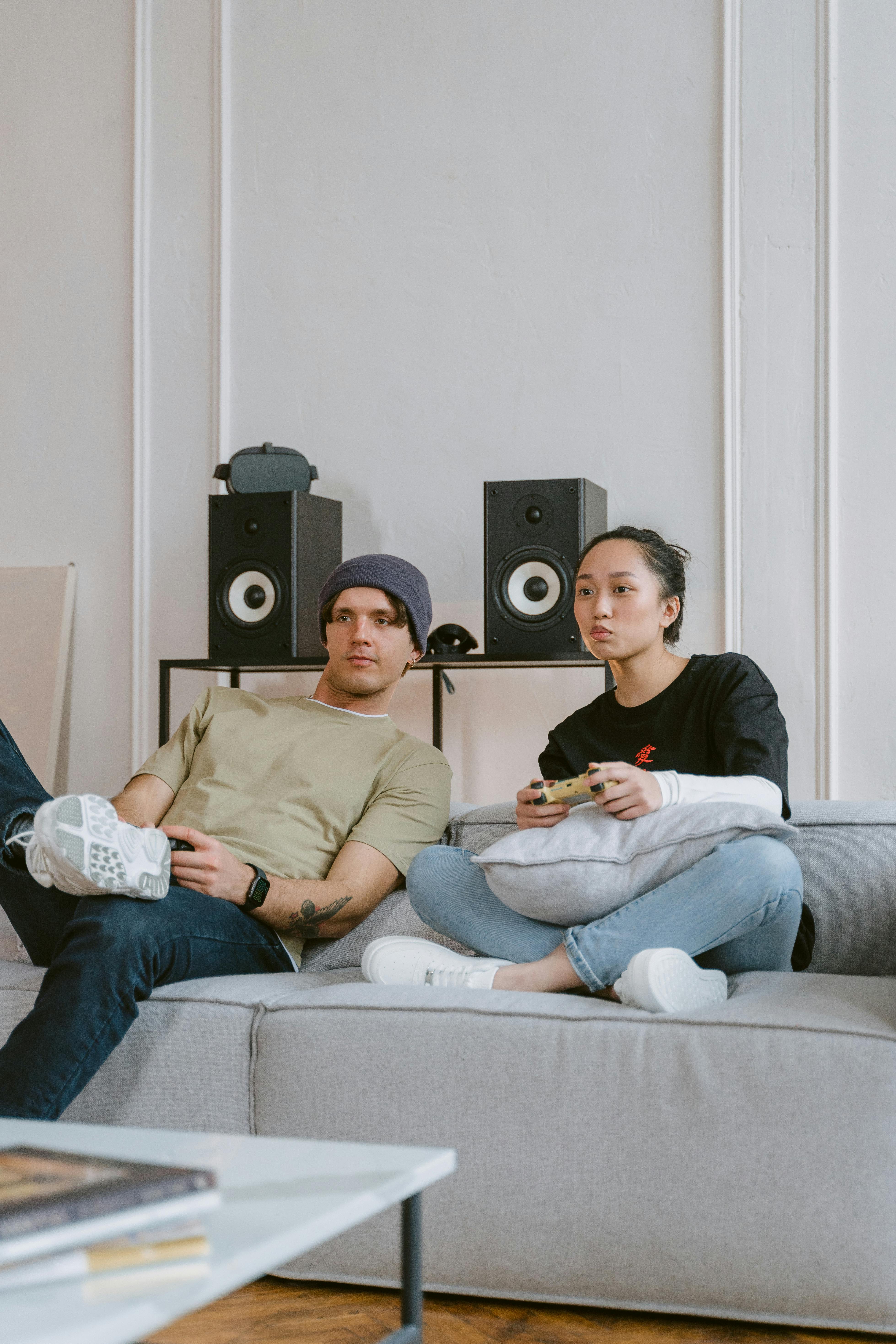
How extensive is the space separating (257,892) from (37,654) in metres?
1.91

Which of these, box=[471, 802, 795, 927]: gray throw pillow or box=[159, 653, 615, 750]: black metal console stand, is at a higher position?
box=[159, 653, 615, 750]: black metal console stand

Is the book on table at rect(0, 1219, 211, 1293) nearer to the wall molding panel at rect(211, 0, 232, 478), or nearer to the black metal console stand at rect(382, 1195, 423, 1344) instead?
the black metal console stand at rect(382, 1195, 423, 1344)

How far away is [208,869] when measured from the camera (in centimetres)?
182

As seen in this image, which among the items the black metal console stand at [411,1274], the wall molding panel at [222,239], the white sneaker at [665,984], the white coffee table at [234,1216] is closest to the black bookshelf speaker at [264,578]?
the wall molding panel at [222,239]

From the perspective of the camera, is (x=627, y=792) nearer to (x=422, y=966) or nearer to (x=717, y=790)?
(x=717, y=790)

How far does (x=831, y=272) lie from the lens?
9.62ft

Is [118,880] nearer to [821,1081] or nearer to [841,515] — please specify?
[821,1081]

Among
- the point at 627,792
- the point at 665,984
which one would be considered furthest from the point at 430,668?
the point at 665,984

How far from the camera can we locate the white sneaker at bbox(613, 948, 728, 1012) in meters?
1.48

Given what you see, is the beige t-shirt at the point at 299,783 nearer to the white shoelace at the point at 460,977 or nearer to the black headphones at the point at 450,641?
the white shoelace at the point at 460,977

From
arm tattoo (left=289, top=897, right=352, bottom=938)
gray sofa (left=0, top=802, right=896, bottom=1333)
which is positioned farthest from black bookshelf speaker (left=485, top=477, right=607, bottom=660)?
gray sofa (left=0, top=802, right=896, bottom=1333)

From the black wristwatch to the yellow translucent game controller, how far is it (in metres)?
0.43

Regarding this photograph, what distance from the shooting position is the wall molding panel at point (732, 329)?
2.98m

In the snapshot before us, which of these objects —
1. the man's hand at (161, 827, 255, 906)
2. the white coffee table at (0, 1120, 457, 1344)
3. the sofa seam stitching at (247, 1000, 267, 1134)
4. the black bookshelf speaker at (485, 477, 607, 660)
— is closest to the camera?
the white coffee table at (0, 1120, 457, 1344)
